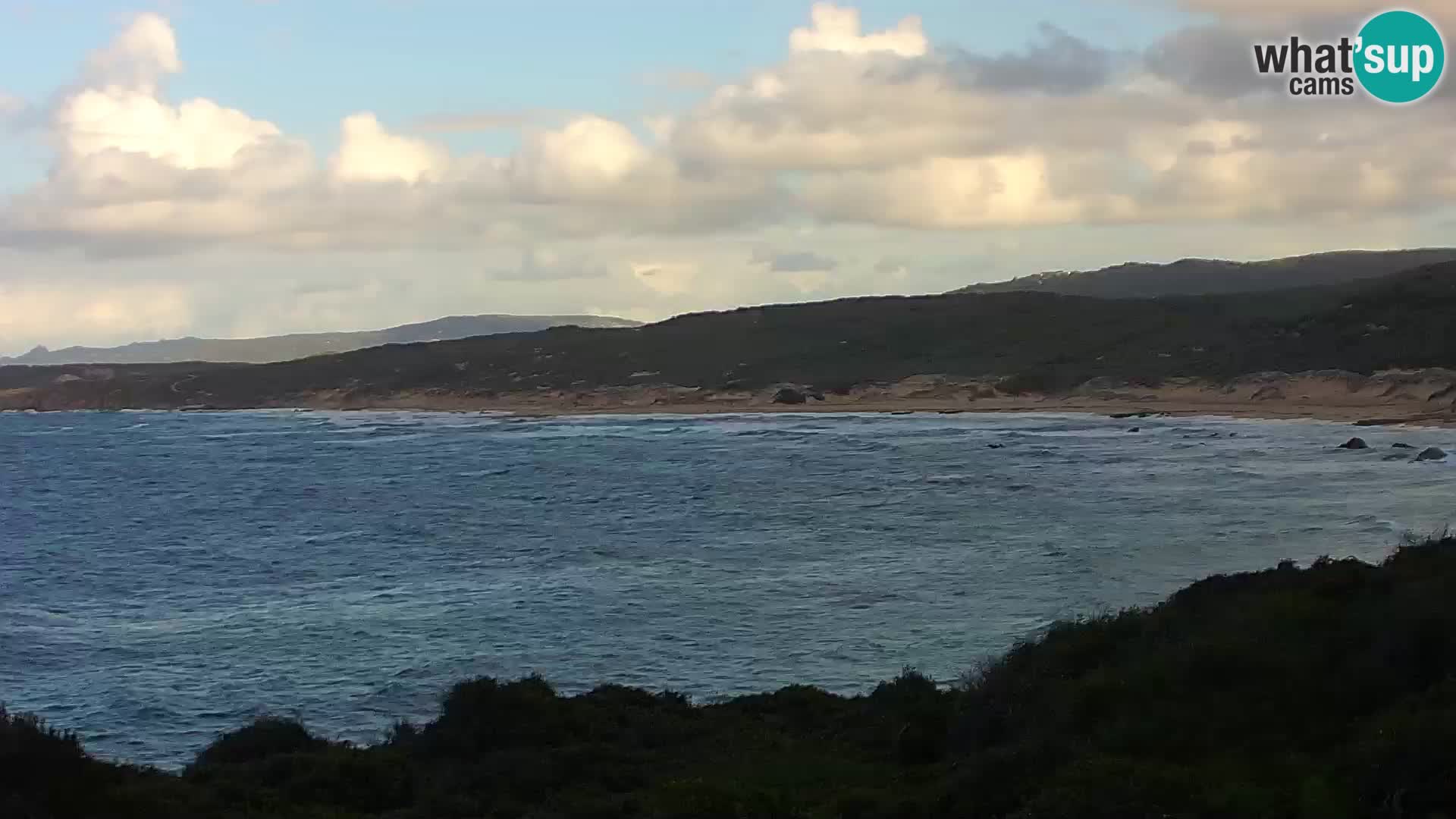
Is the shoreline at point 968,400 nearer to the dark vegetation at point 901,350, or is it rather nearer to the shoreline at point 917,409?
the shoreline at point 917,409

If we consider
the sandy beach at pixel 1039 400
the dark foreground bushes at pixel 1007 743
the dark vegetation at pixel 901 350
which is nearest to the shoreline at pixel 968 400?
the sandy beach at pixel 1039 400

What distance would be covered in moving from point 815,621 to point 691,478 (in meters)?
30.9

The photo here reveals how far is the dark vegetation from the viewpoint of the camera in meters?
88.0

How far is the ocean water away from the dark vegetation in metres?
21.9

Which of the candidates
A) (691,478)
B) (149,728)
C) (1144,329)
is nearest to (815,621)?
(149,728)

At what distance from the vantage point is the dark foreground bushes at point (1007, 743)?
1138 centimetres

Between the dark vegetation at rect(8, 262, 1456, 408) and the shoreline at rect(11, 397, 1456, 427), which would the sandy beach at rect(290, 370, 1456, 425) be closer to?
the shoreline at rect(11, 397, 1456, 427)

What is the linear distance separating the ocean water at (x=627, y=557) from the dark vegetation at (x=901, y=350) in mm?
21860

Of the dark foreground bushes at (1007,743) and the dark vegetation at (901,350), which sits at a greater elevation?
the dark vegetation at (901,350)

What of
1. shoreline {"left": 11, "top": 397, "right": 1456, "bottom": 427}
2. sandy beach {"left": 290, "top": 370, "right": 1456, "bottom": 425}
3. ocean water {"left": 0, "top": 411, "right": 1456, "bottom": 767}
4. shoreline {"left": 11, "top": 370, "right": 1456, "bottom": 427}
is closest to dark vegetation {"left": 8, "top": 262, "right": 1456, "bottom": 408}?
shoreline {"left": 11, "top": 370, "right": 1456, "bottom": 427}

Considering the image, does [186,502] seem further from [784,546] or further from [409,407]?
[409,407]

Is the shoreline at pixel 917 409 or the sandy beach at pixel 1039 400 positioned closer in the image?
the shoreline at pixel 917 409

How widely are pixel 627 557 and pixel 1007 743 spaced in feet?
80.5

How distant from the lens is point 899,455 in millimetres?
64500
